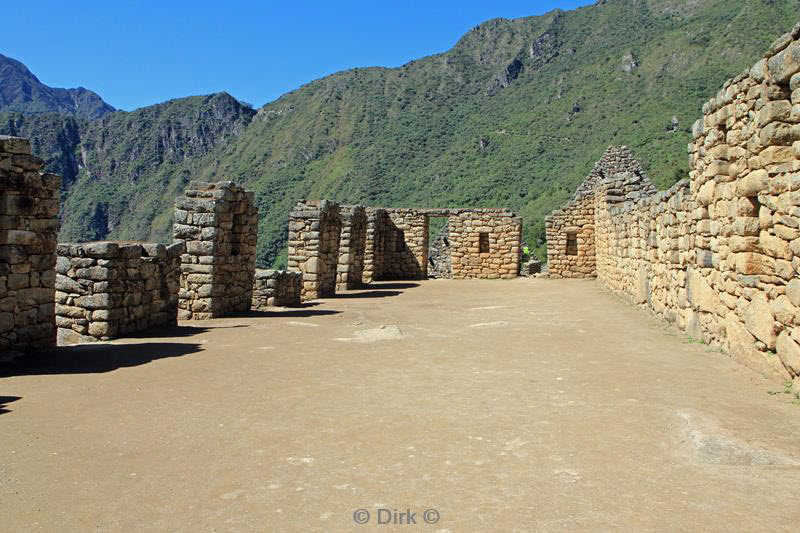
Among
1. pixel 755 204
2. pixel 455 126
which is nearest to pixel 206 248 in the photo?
pixel 755 204

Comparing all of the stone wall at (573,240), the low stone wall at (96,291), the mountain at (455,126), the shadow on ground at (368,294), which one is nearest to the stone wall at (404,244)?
the stone wall at (573,240)

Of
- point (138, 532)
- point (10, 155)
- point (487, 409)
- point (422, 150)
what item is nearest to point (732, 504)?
point (487, 409)

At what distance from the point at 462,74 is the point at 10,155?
74.1m

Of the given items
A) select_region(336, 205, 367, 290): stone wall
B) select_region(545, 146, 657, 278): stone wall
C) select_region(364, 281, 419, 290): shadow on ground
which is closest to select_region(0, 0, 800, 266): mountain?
select_region(545, 146, 657, 278): stone wall

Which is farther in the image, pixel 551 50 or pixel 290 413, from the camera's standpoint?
pixel 551 50

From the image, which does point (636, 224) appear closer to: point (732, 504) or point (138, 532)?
point (732, 504)

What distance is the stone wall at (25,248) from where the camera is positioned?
289 inches

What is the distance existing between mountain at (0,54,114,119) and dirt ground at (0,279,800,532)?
159m

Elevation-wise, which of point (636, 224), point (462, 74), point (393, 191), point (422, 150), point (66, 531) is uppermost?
point (462, 74)

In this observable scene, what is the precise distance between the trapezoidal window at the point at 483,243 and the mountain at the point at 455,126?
461 inches

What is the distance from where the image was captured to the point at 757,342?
6.45 meters

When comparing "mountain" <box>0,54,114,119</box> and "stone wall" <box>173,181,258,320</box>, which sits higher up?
"mountain" <box>0,54,114,119</box>

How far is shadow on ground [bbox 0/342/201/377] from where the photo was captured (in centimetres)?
681

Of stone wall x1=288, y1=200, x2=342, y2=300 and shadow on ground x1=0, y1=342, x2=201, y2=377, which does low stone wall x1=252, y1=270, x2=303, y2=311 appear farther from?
shadow on ground x1=0, y1=342, x2=201, y2=377
